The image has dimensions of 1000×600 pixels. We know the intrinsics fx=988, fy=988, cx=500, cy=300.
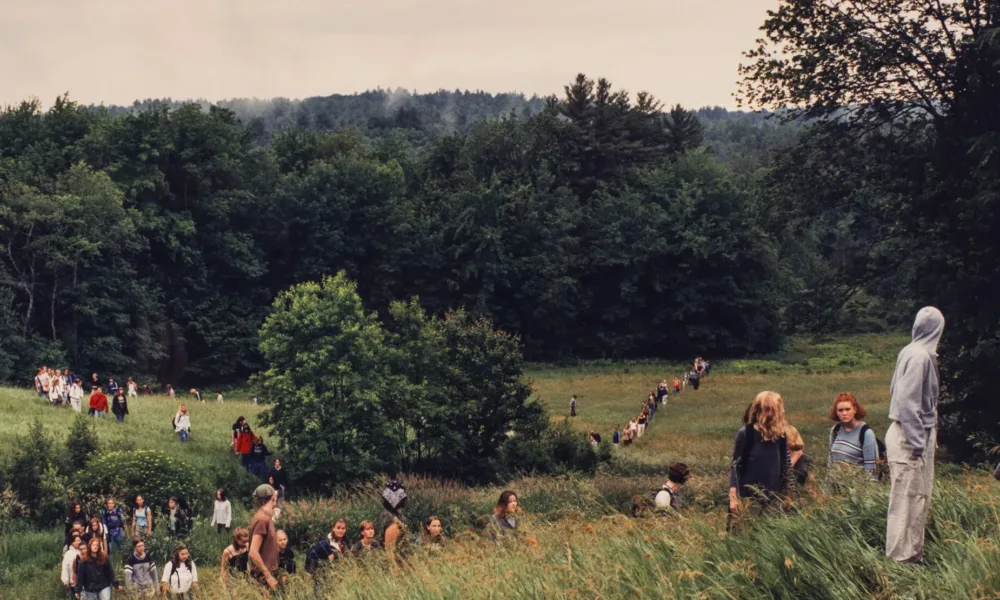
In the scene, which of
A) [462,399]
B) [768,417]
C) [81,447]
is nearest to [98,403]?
[81,447]

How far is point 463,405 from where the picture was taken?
34.8 meters

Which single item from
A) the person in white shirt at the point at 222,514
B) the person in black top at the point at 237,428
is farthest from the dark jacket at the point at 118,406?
the person in white shirt at the point at 222,514

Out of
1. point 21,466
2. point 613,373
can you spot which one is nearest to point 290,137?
point 613,373

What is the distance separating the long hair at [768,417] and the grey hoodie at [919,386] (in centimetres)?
129

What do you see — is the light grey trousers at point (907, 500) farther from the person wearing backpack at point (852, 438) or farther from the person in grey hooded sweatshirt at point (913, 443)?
the person wearing backpack at point (852, 438)

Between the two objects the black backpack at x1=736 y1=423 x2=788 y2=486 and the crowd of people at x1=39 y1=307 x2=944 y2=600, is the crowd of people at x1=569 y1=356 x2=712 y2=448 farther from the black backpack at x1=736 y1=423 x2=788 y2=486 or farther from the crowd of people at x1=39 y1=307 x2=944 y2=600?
the black backpack at x1=736 y1=423 x2=788 y2=486

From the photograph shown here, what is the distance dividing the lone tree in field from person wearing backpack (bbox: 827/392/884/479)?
1705 cm

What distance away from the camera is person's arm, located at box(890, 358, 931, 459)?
639cm

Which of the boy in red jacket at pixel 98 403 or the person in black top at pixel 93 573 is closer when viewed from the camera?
the person in black top at pixel 93 573

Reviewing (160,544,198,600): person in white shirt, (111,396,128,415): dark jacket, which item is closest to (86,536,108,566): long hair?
(160,544,198,600): person in white shirt

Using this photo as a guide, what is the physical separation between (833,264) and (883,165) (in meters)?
70.5

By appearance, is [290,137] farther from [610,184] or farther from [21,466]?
[21,466]

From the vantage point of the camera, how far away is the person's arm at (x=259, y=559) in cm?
902

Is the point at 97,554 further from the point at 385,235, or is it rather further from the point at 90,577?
the point at 385,235
